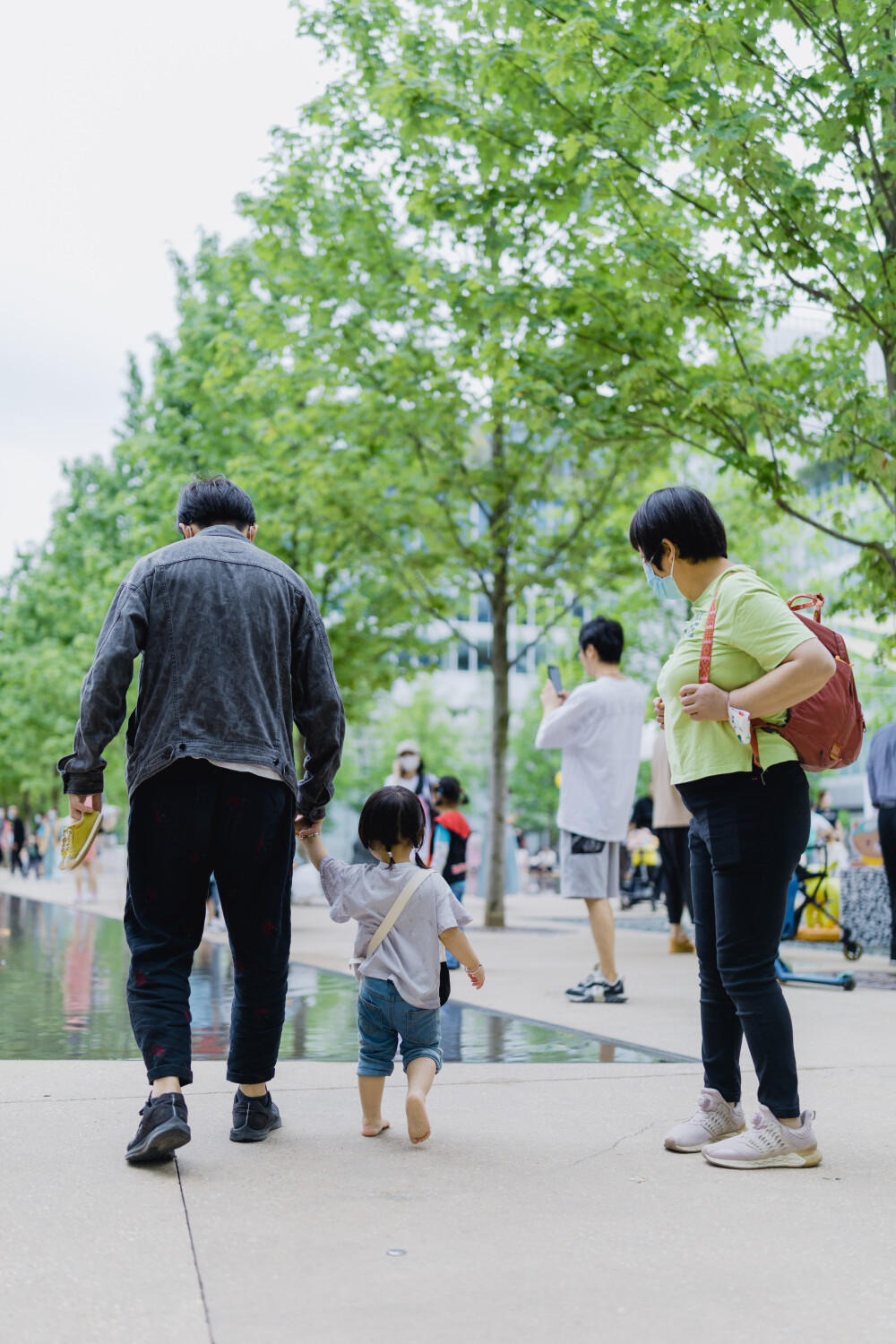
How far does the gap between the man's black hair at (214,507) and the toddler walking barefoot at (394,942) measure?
1.00 meters

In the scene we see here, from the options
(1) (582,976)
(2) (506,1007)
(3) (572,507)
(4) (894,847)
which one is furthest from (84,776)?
(3) (572,507)

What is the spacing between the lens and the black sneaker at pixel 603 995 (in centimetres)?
773

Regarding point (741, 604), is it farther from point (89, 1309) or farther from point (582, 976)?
point (582, 976)

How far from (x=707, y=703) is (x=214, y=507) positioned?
5.58 ft

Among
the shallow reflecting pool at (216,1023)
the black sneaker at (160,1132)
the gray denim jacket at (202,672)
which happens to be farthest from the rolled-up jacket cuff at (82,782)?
the shallow reflecting pool at (216,1023)

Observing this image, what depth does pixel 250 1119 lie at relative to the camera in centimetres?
411

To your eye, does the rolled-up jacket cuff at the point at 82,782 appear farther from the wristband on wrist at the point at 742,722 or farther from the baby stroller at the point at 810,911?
the baby stroller at the point at 810,911

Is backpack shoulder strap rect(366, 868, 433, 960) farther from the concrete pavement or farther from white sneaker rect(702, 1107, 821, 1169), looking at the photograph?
white sneaker rect(702, 1107, 821, 1169)

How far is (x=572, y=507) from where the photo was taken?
1614cm

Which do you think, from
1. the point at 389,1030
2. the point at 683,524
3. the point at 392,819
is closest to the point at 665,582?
the point at 683,524

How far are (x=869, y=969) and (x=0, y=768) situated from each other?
4216cm

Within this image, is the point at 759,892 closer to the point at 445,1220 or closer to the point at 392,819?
the point at 392,819

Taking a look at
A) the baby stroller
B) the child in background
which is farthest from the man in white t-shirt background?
the child in background

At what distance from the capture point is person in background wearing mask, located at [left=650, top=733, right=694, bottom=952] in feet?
35.3
